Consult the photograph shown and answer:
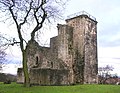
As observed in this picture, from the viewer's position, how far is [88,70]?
4678 cm

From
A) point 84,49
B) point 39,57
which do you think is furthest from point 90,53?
point 39,57

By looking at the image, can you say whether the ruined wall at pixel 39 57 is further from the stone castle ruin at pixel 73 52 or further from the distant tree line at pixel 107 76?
the distant tree line at pixel 107 76

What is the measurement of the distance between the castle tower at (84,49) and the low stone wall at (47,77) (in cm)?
705

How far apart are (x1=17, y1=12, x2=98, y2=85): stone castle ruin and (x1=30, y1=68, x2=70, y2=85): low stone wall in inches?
145

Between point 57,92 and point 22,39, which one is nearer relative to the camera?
point 57,92

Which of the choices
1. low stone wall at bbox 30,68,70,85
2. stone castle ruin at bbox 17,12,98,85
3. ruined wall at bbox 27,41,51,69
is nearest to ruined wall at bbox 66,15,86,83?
stone castle ruin at bbox 17,12,98,85

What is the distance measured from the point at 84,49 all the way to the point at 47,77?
11.3 meters

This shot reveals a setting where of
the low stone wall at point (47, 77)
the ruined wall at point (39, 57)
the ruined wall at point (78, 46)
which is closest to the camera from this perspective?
the low stone wall at point (47, 77)

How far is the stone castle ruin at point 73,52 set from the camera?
44750 millimetres

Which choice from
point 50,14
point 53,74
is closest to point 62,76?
point 53,74

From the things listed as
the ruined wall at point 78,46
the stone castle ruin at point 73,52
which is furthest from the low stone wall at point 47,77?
the ruined wall at point 78,46

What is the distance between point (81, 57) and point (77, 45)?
2.55 m

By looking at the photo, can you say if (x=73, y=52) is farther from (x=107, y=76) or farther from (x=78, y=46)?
(x=107, y=76)

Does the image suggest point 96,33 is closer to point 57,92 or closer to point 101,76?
point 101,76
